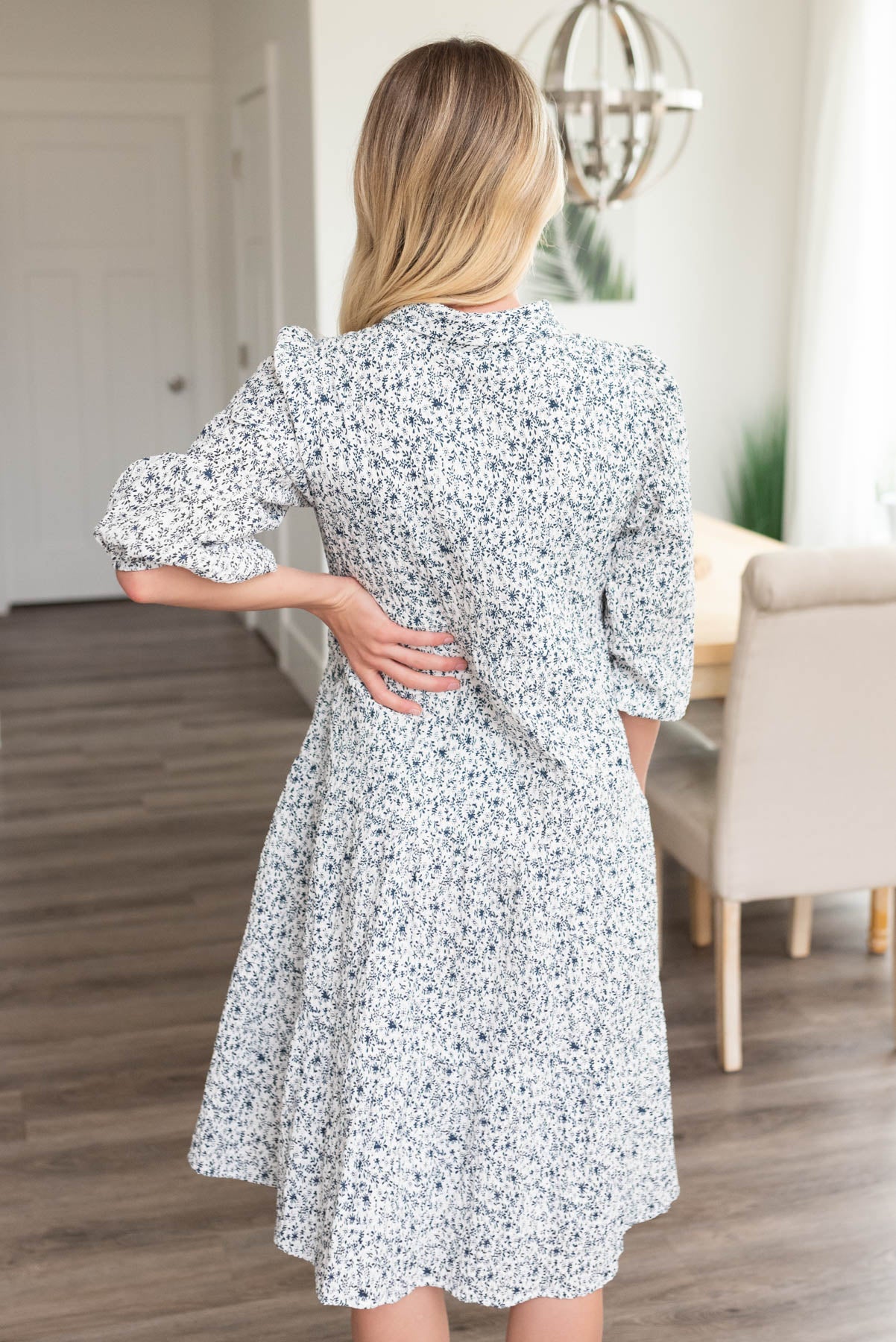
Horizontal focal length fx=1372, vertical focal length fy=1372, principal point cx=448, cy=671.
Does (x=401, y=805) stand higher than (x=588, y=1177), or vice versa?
(x=401, y=805)

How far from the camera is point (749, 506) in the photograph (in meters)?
5.04

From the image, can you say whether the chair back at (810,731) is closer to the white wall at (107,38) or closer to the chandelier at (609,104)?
the chandelier at (609,104)

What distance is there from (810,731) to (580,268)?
9.26 ft

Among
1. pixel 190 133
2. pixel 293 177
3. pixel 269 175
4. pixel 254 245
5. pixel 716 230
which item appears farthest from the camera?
pixel 190 133

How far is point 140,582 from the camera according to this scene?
1193 mm

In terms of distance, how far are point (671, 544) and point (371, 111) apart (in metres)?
0.46

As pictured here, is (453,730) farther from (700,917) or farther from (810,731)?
(700,917)

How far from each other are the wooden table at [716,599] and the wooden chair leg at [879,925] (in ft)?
1.85

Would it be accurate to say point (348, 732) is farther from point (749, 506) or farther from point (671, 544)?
point (749, 506)

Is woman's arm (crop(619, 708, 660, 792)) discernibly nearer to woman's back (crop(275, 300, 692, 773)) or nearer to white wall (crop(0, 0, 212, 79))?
woman's back (crop(275, 300, 692, 773))

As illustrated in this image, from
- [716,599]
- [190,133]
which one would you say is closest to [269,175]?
[190,133]

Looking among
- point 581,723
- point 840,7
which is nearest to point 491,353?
point 581,723

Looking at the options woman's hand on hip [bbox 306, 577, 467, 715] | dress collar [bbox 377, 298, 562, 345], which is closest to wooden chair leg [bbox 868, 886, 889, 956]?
woman's hand on hip [bbox 306, 577, 467, 715]

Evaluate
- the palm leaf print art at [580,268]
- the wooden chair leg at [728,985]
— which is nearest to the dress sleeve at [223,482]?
the wooden chair leg at [728,985]
